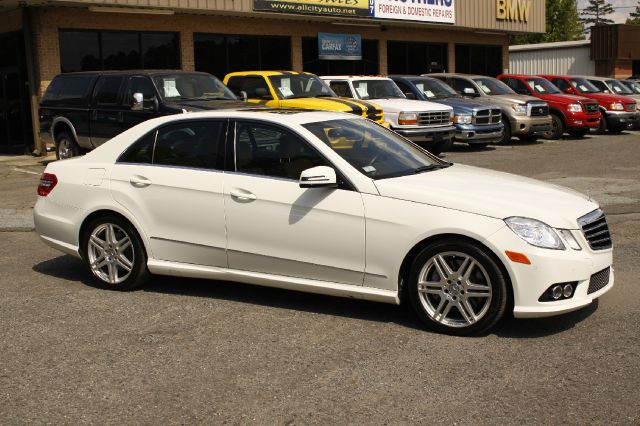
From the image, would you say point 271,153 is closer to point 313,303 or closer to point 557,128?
point 313,303

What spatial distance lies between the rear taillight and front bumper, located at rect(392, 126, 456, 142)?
1077cm

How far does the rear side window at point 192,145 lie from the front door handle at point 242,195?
309 mm

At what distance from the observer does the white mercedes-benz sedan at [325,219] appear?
17.4ft

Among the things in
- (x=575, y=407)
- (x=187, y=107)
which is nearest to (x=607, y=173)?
(x=187, y=107)

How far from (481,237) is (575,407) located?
4.52ft

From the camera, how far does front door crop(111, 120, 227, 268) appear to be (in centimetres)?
624

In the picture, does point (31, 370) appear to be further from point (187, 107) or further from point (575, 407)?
point (187, 107)

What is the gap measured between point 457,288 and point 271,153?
1754 mm

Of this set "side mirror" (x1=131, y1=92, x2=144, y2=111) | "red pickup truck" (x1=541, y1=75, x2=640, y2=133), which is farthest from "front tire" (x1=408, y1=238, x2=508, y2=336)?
"red pickup truck" (x1=541, y1=75, x2=640, y2=133)

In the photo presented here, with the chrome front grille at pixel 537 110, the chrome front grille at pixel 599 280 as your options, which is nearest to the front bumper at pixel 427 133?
the chrome front grille at pixel 537 110

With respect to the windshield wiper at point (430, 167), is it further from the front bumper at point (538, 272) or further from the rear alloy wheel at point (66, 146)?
the rear alloy wheel at point (66, 146)

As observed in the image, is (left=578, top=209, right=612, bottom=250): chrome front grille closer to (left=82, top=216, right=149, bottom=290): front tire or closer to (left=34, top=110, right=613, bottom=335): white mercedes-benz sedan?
(left=34, top=110, right=613, bottom=335): white mercedes-benz sedan

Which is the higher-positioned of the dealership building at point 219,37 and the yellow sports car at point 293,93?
the dealership building at point 219,37

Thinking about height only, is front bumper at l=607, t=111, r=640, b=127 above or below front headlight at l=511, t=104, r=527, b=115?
below
